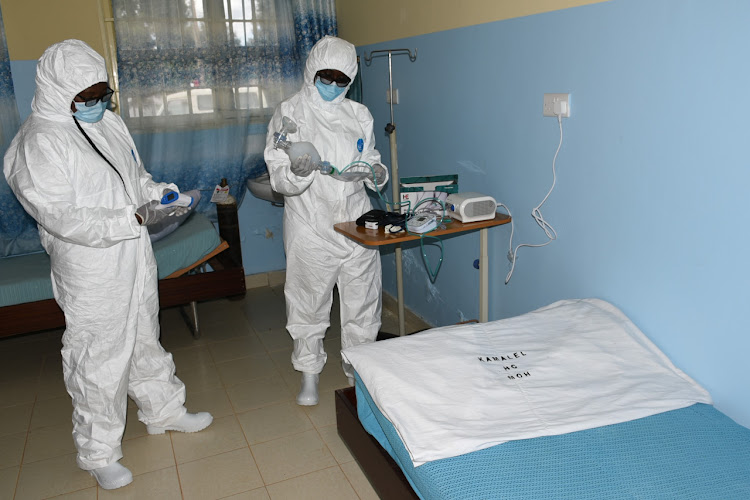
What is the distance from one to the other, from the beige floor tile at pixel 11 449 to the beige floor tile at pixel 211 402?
0.65 meters

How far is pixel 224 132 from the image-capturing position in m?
3.57

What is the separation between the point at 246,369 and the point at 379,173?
1.22 meters

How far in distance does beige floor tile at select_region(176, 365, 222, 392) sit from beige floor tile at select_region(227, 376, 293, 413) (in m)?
0.11

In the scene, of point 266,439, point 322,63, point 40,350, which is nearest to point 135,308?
point 266,439

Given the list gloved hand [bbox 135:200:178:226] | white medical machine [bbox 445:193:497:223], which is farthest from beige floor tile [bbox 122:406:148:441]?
white medical machine [bbox 445:193:497:223]

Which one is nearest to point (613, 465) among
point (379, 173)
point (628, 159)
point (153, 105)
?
point (628, 159)

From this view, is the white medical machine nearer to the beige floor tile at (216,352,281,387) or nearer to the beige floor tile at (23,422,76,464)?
the beige floor tile at (216,352,281,387)

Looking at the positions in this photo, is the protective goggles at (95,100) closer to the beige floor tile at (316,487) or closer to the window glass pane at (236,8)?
the beige floor tile at (316,487)

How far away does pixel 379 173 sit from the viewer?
8.39 ft

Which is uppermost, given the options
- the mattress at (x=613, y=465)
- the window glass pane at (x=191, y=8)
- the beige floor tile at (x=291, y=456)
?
the window glass pane at (x=191, y=8)

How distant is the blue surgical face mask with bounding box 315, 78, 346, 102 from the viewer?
7.91ft

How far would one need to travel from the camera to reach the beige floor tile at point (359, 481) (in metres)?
2.06

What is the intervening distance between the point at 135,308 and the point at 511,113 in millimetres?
1618

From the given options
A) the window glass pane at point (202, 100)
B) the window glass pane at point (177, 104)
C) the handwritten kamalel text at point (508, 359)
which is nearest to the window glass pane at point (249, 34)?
the window glass pane at point (202, 100)
